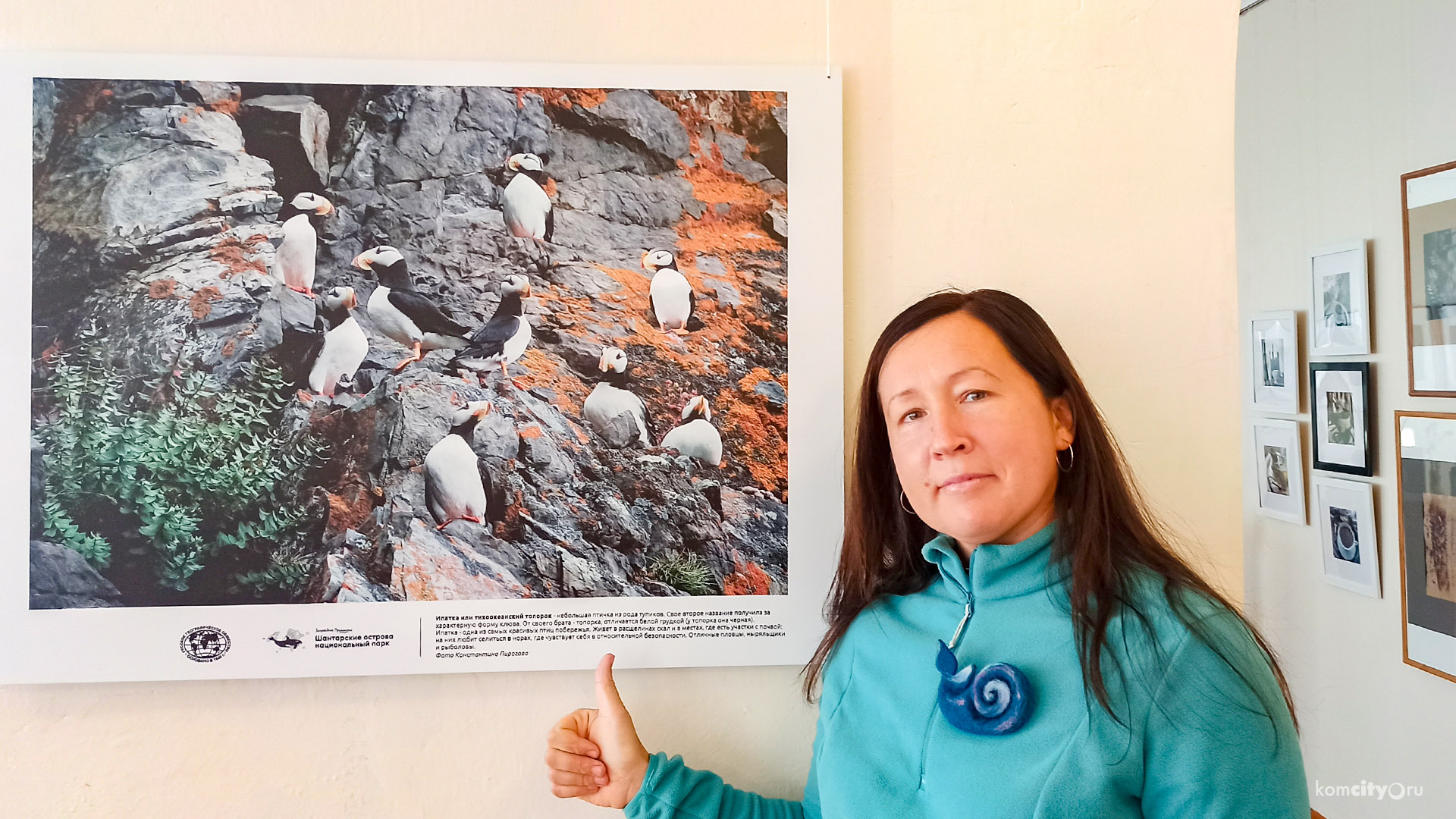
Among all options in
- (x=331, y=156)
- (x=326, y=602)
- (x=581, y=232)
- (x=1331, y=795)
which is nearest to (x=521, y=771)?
(x=326, y=602)

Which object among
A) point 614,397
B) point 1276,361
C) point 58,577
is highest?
point 1276,361

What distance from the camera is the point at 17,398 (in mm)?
965

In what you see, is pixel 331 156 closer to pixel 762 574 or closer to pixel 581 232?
pixel 581 232

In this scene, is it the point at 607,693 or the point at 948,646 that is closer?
the point at 948,646

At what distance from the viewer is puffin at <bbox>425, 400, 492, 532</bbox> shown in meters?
1.00

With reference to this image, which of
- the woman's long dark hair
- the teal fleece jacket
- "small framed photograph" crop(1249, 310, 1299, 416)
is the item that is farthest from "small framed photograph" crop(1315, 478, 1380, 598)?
the teal fleece jacket

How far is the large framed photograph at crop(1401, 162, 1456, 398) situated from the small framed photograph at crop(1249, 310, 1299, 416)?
0.31 meters

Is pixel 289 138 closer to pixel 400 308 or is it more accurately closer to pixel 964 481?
pixel 400 308

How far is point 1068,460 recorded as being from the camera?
2.71ft

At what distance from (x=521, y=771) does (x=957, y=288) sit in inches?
36.3

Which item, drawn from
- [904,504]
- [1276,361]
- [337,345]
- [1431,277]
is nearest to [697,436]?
[904,504]

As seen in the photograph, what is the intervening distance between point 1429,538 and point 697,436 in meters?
1.56

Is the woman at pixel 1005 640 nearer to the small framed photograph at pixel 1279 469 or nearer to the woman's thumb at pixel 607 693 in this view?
the woman's thumb at pixel 607 693

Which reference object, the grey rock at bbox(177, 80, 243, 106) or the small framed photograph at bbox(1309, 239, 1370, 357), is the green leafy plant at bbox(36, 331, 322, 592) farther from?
the small framed photograph at bbox(1309, 239, 1370, 357)
